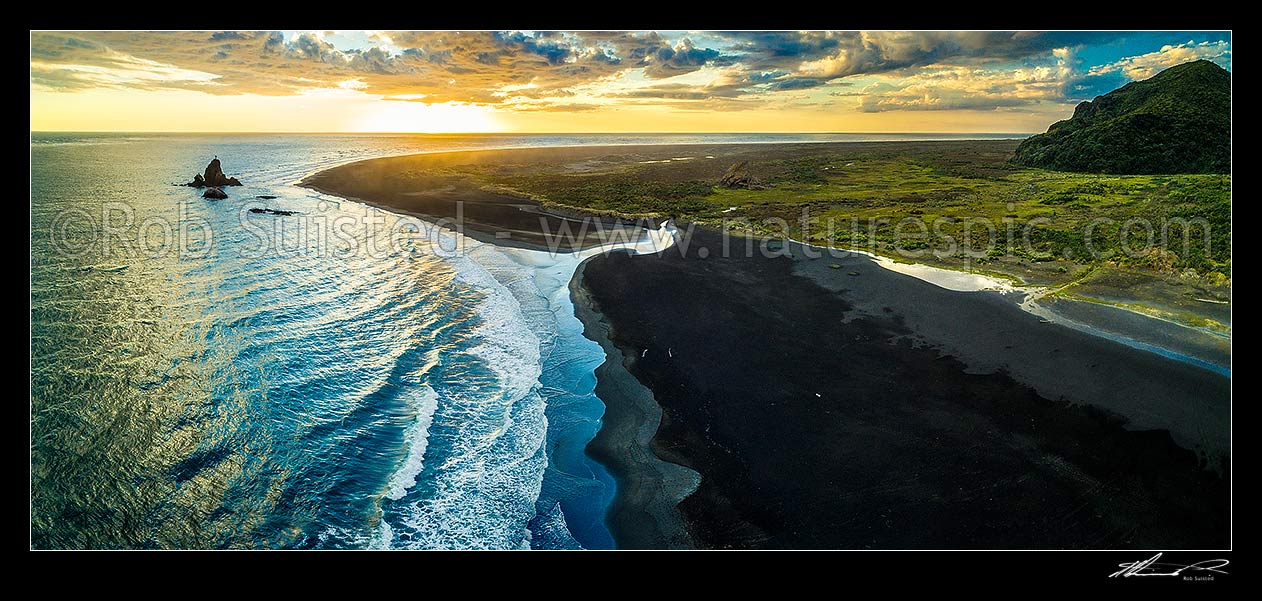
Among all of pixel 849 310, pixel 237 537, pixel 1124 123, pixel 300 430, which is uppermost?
pixel 1124 123

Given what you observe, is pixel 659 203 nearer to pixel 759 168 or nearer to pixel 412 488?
pixel 759 168

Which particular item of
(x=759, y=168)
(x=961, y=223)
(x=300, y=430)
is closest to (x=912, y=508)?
(x=300, y=430)

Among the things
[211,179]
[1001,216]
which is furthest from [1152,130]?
[211,179]

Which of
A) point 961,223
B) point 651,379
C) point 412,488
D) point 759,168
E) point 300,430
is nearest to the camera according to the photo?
point 412,488

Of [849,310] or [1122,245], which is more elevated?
[1122,245]

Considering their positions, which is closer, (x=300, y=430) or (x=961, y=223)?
(x=300, y=430)

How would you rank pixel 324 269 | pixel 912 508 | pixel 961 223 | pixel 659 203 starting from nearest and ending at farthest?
pixel 912 508 < pixel 961 223 < pixel 324 269 < pixel 659 203
